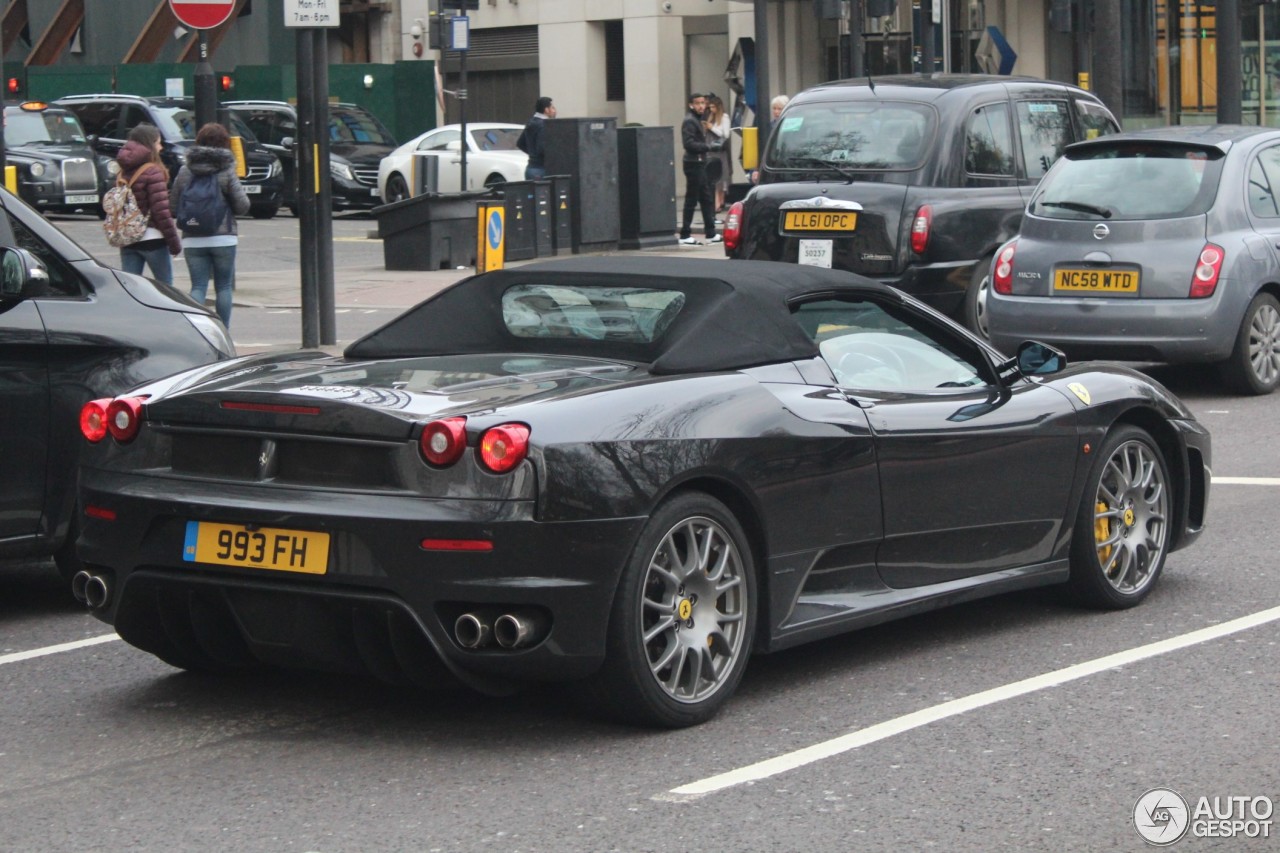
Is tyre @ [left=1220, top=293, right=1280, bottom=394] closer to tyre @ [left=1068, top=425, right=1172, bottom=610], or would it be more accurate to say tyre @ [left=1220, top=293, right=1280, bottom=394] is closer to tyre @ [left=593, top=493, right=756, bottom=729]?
tyre @ [left=1068, top=425, right=1172, bottom=610]

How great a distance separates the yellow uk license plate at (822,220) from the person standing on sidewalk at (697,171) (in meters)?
11.9

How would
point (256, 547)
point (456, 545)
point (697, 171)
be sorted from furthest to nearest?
point (697, 171), point (256, 547), point (456, 545)

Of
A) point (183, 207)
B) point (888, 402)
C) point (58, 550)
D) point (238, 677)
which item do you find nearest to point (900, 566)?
point (888, 402)

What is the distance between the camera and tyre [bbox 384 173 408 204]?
105ft

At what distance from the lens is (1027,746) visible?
5.38 m

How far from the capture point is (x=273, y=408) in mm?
5430

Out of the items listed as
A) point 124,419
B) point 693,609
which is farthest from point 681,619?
point 124,419

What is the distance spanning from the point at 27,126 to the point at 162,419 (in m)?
28.6

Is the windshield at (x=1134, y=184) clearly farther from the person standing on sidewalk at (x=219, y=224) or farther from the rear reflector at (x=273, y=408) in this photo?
the rear reflector at (x=273, y=408)

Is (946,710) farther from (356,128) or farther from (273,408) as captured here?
(356,128)

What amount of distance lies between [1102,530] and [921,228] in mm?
7247

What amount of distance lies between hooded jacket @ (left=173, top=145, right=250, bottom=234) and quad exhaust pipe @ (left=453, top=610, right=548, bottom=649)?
11.4 meters

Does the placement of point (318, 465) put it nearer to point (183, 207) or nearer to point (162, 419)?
point (162, 419)

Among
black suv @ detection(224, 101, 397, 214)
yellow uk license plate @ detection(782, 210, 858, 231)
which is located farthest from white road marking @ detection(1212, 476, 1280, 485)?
black suv @ detection(224, 101, 397, 214)
